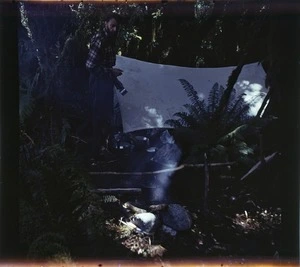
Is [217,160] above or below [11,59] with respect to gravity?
below

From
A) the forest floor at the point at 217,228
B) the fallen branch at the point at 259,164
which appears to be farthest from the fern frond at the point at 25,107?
the fallen branch at the point at 259,164

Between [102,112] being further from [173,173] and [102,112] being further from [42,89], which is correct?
[173,173]

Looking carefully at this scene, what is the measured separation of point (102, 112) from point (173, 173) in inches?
24.4

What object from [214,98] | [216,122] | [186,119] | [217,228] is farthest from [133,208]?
[214,98]

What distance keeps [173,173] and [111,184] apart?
418 millimetres

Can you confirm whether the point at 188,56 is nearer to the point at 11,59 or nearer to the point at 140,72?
the point at 140,72

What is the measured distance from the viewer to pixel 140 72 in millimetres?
3172

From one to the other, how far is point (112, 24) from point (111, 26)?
1cm

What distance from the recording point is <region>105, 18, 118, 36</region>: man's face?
311cm

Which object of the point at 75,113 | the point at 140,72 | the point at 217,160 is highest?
the point at 140,72

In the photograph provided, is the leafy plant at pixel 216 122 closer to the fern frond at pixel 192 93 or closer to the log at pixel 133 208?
the fern frond at pixel 192 93

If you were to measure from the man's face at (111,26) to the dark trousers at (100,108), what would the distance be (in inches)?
11.7

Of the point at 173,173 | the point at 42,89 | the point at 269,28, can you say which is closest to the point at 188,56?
the point at 269,28

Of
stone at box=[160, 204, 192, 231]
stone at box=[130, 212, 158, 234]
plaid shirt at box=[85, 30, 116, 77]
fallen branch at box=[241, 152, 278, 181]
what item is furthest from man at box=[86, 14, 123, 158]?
fallen branch at box=[241, 152, 278, 181]
